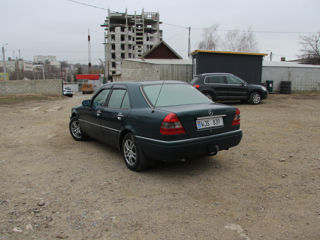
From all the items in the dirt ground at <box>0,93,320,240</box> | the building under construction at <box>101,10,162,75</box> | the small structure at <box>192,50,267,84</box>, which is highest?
the building under construction at <box>101,10,162,75</box>

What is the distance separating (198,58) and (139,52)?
8461cm

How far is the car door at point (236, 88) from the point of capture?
42.0ft

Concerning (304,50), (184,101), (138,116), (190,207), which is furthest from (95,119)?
(304,50)

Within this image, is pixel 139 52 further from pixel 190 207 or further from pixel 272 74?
pixel 190 207

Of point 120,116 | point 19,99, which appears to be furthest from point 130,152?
point 19,99

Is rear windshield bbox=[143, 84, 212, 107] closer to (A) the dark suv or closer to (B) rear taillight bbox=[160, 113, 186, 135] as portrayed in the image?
(B) rear taillight bbox=[160, 113, 186, 135]

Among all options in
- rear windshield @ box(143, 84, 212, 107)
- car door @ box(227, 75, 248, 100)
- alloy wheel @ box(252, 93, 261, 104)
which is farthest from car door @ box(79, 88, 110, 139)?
alloy wheel @ box(252, 93, 261, 104)

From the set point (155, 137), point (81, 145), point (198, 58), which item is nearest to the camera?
point (155, 137)

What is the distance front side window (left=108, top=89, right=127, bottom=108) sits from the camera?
4.70 metres

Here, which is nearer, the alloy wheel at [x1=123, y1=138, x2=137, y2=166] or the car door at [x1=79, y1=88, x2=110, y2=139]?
the alloy wheel at [x1=123, y1=138, x2=137, y2=166]

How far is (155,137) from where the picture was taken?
12.3 ft

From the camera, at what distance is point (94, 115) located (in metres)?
5.32

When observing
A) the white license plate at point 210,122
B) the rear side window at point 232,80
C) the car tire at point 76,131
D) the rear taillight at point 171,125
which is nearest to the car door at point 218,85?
the rear side window at point 232,80

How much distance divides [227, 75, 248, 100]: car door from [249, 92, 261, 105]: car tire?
403 millimetres
